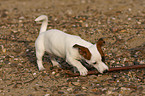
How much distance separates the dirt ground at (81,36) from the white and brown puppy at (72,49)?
39cm

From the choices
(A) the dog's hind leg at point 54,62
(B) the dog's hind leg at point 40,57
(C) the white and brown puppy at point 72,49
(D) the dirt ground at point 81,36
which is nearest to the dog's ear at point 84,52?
(C) the white and brown puppy at point 72,49

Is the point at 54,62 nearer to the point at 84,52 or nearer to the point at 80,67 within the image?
the point at 80,67

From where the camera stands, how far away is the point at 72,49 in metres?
5.20

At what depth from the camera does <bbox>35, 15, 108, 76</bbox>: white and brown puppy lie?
16.1 ft

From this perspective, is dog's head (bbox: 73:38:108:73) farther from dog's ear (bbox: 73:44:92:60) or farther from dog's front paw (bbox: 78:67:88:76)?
dog's front paw (bbox: 78:67:88:76)

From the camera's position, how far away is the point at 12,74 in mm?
5965

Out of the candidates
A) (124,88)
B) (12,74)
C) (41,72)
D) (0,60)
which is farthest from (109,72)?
(0,60)

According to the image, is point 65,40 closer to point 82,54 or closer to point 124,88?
point 82,54

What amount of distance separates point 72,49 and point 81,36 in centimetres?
296

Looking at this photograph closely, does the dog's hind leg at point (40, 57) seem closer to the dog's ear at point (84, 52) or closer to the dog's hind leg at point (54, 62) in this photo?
the dog's hind leg at point (54, 62)

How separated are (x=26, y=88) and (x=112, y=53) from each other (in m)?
2.72

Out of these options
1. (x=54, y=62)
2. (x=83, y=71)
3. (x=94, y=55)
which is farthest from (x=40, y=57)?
(x=94, y=55)

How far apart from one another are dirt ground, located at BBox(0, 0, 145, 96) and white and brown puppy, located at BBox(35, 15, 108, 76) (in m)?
0.39

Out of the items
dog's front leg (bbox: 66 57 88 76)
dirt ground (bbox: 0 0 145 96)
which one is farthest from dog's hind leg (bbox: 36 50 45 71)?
dog's front leg (bbox: 66 57 88 76)
